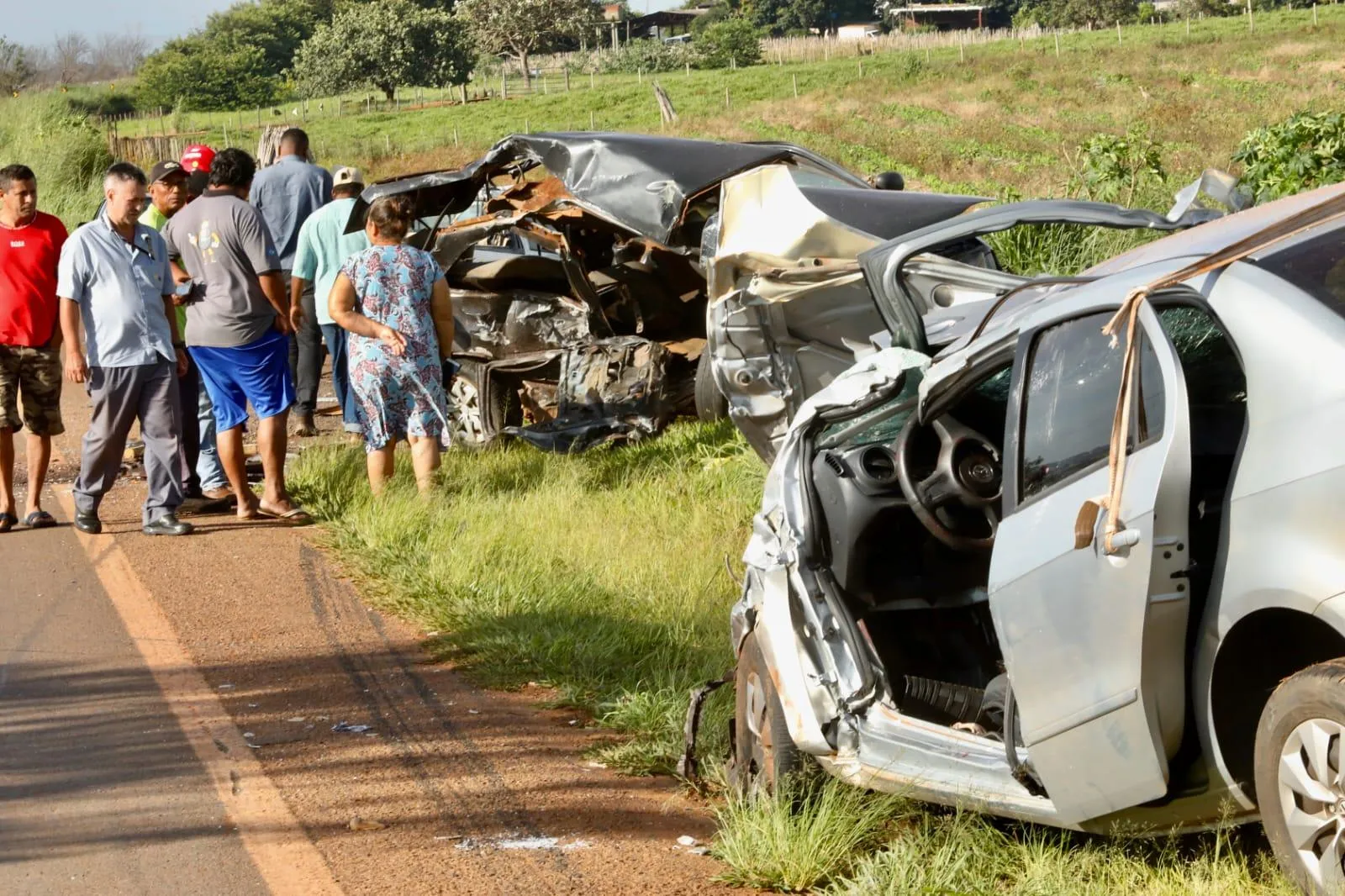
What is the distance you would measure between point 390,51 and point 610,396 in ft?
224

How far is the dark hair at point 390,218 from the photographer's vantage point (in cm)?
840

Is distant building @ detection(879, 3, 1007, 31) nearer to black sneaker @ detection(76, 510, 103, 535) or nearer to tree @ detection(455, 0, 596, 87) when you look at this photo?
tree @ detection(455, 0, 596, 87)

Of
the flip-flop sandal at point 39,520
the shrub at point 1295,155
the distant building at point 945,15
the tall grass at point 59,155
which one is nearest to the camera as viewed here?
the flip-flop sandal at point 39,520

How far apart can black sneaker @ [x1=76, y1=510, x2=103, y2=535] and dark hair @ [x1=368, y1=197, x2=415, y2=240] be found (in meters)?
2.30

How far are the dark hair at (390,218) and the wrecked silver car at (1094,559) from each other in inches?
167

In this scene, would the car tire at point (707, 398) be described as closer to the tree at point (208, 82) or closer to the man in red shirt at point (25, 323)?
the man in red shirt at point (25, 323)

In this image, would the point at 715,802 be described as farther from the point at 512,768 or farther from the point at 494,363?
the point at 494,363

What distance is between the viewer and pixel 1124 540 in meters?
3.22

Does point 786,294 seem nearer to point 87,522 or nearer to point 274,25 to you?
point 87,522

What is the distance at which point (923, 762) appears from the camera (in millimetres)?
Result: 4039

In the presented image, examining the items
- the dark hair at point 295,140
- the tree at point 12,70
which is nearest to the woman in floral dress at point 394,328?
the dark hair at point 295,140

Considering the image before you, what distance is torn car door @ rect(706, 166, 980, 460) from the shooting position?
26.3 feet

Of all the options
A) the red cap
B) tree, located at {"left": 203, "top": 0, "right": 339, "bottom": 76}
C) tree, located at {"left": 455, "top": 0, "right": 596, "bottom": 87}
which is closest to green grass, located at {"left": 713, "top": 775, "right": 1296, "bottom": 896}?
the red cap

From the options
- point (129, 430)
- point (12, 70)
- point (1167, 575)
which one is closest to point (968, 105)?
point (12, 70)
